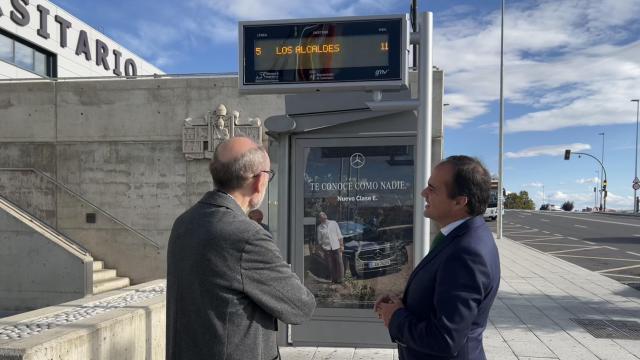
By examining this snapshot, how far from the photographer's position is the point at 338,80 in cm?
379

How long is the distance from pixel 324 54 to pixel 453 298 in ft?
8.34

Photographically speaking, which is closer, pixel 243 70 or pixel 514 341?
pixel 243 70

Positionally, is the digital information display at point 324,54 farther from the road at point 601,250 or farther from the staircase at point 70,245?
the road at point 601,250

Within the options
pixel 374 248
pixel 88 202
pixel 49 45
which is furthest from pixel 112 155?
pixel 49 45

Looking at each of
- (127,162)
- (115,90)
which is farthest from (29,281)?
(115,90)

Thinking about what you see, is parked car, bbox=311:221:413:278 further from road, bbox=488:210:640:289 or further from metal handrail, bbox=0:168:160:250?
road, bbox=488:210:640:289

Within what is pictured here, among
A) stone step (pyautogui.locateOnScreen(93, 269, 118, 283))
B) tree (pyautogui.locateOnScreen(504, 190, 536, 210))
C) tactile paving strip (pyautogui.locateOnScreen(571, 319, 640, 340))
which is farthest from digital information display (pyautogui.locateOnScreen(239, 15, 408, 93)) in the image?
tree (pyautogui.locateOnScreen(504, 190, 536, 210))

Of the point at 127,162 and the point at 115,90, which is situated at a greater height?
the point at 115,90

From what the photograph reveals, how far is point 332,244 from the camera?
4.89 metres

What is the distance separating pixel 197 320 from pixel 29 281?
9749mm

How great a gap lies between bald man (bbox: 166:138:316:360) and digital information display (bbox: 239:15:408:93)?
83.8 inches

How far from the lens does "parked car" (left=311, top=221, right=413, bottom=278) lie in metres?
4.80

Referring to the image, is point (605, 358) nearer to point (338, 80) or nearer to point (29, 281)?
point (338, 80)

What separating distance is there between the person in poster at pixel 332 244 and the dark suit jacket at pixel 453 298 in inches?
113
